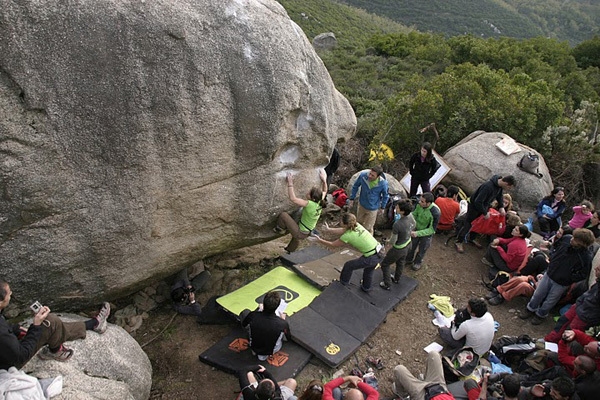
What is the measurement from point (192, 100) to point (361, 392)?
4876 mm

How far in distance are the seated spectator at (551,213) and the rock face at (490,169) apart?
2.51ft

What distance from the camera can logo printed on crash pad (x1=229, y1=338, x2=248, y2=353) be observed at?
7.75 m

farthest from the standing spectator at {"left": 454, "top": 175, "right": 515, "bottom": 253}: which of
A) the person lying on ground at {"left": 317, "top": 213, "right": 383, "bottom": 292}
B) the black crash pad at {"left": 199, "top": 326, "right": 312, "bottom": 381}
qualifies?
the black crash pad at {"left": 199, "top": 326, "right": 312, "bottom": 381}

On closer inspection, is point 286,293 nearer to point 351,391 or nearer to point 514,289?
point 351,391

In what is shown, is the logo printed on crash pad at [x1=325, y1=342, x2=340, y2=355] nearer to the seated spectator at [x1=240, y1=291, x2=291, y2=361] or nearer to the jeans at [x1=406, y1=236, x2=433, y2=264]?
the seated spectator at [x1=240, y1=291, x2=291, y2=361]

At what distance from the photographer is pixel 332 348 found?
25.6ft

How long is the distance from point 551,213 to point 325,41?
84.7ft

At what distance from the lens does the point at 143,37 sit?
21.1ft

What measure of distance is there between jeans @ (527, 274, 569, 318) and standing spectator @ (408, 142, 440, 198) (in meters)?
3.83

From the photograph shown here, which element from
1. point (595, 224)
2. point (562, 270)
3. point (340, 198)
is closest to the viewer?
point (562, 270)

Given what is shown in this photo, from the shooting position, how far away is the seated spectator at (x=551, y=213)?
38.1ft

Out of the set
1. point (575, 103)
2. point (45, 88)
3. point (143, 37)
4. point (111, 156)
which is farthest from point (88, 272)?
point (575, 103)

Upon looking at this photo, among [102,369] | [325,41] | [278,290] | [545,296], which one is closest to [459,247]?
[545,296]

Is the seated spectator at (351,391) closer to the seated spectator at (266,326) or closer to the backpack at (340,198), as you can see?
the seated spectator at (266,326)
